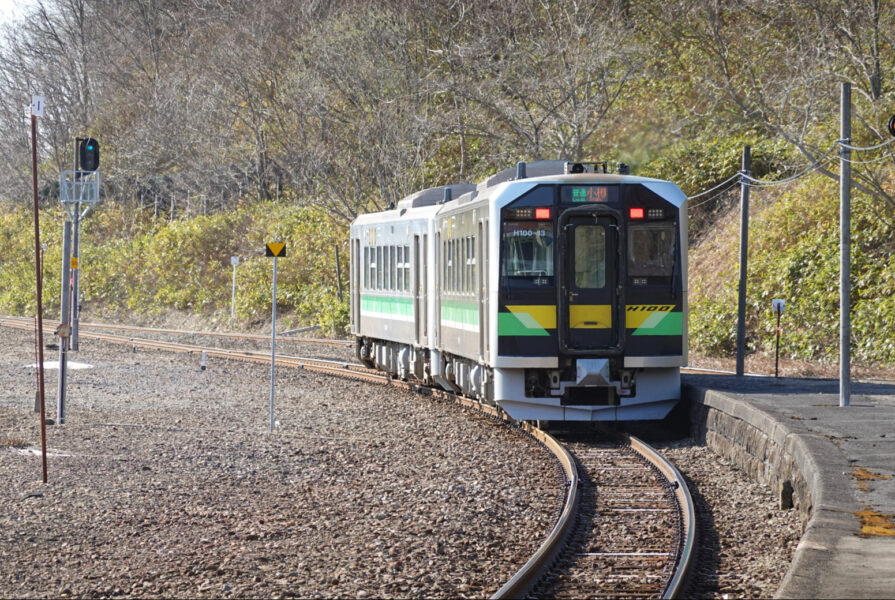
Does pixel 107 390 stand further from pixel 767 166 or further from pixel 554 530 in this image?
pixel 767 166

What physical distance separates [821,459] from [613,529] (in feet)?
6.31

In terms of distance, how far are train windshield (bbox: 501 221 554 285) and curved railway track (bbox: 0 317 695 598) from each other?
6.33 ft

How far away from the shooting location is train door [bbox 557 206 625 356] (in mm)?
14688

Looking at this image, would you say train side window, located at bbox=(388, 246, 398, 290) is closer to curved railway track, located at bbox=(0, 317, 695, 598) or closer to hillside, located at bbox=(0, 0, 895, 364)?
hillside, located at bbox=(0, 0, 895, 364)

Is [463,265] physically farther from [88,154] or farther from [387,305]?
[88,154]

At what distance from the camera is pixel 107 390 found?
22.0m

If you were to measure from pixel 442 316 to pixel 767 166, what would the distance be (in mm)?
16082

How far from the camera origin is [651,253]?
48.7ft

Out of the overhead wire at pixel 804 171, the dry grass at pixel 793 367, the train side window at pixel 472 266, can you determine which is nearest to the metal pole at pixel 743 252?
the overhead wire at pixel 804 171

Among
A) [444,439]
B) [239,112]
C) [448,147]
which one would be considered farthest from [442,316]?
[239,112]

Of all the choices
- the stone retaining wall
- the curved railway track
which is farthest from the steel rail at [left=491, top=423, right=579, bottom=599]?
the stone retaining wall

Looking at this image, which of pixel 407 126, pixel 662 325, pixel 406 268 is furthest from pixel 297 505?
pixel 407 126

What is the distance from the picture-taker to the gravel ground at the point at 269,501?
25.7ft

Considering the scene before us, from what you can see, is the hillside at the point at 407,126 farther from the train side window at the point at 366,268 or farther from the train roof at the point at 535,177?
the train side window at the point at 366,268
